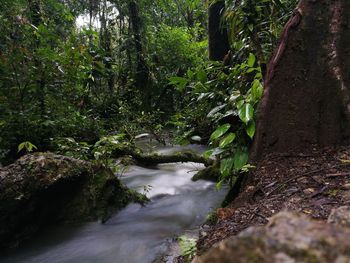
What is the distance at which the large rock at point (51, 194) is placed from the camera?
3646 mm

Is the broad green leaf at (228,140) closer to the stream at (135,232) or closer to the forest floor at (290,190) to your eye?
the forest floor at (290,190)

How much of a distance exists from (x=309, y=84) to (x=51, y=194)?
3.01 m

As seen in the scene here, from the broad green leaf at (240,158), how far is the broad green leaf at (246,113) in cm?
30

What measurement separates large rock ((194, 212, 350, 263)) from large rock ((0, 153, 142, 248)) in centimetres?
336

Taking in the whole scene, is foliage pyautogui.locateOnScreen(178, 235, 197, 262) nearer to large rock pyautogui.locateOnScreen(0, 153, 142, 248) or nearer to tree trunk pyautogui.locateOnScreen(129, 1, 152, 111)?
large rock pyautogui.locateOnScreen(0, 153, 142, 248)

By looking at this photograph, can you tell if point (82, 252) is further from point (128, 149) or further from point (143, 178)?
point (128, 149)

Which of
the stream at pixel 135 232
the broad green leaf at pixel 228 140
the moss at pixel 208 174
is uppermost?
the broad green leaf at pixel 228 140

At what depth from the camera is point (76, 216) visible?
4137 millimetres

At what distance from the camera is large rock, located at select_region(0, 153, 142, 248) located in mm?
3646

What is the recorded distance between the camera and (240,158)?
302 centimetres

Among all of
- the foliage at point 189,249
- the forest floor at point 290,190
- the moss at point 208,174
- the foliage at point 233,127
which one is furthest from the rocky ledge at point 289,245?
the moss at point 208,174

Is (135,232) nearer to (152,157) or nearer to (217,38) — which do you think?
(152,157)

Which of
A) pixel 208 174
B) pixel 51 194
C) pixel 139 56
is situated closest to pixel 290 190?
pixel 51 194

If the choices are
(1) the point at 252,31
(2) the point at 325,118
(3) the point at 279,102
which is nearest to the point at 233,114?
(3) the point at 279,102
